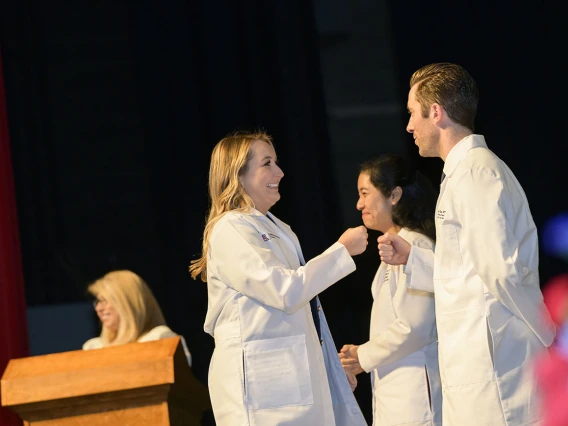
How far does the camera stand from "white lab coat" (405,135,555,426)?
2447 millimetres

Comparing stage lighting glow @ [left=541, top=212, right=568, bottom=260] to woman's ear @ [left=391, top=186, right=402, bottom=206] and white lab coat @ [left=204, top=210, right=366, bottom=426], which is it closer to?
woman's ear @ [left=391, top=186, right=402, bottom=206]

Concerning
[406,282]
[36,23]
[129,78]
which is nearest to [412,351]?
[406,282]

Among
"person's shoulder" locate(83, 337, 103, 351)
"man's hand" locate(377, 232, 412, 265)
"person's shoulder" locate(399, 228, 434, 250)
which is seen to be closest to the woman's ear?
"person's shoulder" locate(399, 228, 434, 250)

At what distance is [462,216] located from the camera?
2.56 m

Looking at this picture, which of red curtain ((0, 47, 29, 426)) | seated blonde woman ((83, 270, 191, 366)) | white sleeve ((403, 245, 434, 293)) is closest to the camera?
white sleeve ((403, 245, 434, 293))

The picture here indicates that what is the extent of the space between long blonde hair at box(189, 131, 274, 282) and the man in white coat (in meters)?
0.72

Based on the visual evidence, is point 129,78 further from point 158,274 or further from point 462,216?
point 462,216

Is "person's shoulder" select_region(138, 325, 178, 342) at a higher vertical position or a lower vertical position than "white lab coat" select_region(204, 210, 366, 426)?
lower

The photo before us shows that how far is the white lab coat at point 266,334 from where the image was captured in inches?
108

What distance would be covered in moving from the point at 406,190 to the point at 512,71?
1160mm

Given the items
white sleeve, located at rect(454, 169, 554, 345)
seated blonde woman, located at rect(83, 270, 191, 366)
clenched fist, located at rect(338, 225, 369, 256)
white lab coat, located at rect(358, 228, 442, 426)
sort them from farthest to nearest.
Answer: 1. seated blonde woman, located at rect(83, 270, 191, 366)
2. white lab coat, located at rect(358, 228, 442, 426)
3. clenched fist, located at rect(338, 225, 369, 256)
4. white sleeve, located at rect(454, 169, 554, 345)

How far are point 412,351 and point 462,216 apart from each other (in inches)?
32.5

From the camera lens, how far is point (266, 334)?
9.23ft

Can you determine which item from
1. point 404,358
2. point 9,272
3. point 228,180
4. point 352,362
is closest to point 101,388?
point 228,180
